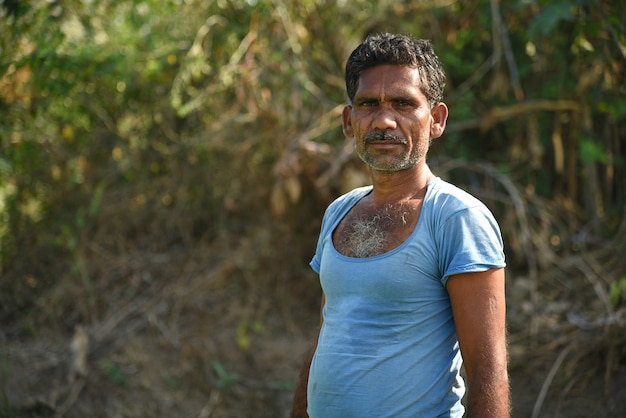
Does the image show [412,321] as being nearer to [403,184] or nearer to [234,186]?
[403,184]

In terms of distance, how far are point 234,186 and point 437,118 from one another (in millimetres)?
4005

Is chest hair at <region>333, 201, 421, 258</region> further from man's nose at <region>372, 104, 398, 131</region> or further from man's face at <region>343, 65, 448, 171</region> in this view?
man's nose at <region>372, 104, 398, 131</region>

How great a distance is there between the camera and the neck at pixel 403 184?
2164 mm

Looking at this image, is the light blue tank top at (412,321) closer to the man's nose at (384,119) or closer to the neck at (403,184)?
the neck at (403,184)

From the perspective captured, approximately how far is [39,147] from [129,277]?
1365 millimetres

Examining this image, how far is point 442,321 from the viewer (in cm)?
196

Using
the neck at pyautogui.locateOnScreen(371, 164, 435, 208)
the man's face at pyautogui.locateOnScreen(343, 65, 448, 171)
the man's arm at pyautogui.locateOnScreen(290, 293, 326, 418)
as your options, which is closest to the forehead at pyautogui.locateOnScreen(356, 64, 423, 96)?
the man's face at pyautogui.locateOnScreen(343, 65, 448, 171)

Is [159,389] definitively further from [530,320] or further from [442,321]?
[442,321]

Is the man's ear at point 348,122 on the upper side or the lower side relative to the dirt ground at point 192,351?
upper

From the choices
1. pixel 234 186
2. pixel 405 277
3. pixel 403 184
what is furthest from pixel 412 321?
pixel 234 186

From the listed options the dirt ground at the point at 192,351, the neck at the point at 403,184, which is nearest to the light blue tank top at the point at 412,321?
the neck at the point at 403,184

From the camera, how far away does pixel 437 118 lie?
2234 millimetres

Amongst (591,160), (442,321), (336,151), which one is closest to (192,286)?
(336,151)

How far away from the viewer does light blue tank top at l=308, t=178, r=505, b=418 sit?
1892 millimetres
